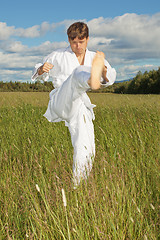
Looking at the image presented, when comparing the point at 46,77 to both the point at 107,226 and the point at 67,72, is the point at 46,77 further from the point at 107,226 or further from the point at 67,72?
the point at 107,226

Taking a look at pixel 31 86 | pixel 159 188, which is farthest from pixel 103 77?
pixel 31 86

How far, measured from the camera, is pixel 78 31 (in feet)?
9.39

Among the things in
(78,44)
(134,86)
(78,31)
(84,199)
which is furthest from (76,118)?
(134,86)

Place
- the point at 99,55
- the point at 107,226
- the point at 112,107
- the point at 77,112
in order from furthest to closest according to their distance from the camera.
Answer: the point at 112,107 → the point at 77,112 → the point at 99,55 → the point at 107,226

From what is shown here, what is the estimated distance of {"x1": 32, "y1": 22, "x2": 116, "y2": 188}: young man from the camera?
2.57 m

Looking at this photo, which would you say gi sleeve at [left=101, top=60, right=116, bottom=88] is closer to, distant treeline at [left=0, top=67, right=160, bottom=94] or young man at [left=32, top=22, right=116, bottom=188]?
young man at [left=32, top=22, right=116, bottom=188]

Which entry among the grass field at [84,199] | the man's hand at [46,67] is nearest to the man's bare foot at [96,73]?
the grass field at [84,199]

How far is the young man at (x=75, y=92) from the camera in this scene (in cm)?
257

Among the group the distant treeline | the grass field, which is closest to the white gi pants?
the grass field

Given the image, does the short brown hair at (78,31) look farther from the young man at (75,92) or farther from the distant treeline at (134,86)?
the distant treeline at (134,86)

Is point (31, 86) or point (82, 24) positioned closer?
point (82, 24)

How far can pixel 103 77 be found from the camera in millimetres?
2564

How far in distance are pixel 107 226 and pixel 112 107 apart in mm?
6520

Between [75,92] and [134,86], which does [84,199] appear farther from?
[134,86]
